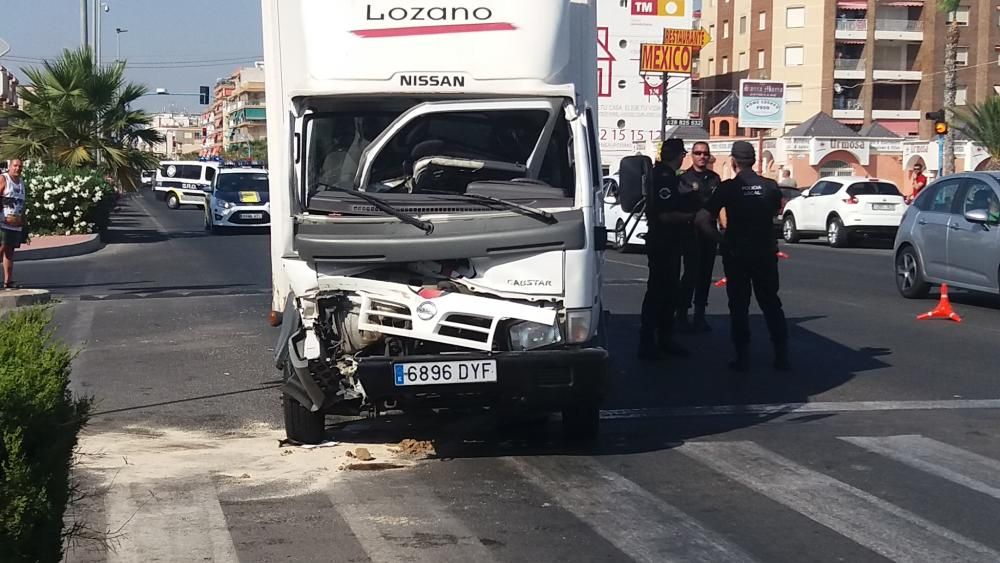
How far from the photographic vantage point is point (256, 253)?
26203 mm

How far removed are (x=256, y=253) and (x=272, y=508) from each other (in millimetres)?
20192

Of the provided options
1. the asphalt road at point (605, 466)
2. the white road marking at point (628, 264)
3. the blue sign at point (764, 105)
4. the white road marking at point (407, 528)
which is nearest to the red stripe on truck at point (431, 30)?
the asphalt road at point (605, 466)

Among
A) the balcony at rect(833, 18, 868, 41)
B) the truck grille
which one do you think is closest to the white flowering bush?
the truck grille

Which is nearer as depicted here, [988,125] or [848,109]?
[988,125]

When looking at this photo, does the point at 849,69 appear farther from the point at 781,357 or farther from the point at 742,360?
the point at 742,360

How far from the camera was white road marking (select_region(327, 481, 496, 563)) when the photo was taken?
5617 millimetres

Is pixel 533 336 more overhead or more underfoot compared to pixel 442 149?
more underfoot

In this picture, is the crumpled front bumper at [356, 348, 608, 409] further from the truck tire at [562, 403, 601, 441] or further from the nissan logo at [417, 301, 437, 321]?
the truck tire at [562, 403, 601, 441]

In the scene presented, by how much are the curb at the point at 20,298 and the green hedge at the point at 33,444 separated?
11875 millimetres

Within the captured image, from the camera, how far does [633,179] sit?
27.6 ft

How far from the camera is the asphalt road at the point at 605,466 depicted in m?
5.83

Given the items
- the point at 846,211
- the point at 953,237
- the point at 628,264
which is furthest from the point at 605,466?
the point at 846,211

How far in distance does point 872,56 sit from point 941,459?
77835mm

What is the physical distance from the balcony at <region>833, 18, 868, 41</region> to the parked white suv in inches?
1978
